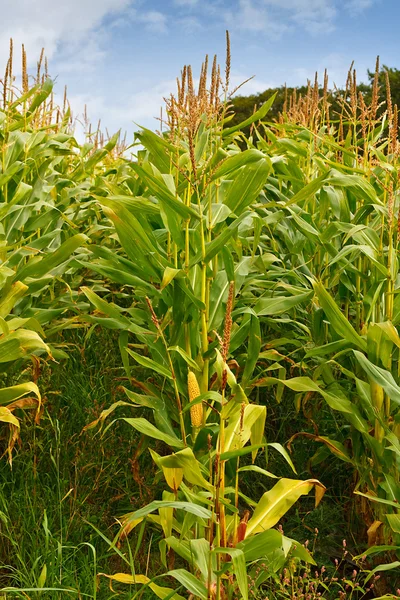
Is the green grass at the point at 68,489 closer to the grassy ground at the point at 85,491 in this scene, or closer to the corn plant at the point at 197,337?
the grassy ground at the point at 85,491

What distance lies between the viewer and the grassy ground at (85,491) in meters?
2.53

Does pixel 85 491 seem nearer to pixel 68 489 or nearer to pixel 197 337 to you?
pixel 68 489

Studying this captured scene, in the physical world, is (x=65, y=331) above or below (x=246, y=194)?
below

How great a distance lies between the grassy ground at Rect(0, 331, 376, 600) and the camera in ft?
8.30

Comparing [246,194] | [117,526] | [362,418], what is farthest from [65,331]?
[362,418]

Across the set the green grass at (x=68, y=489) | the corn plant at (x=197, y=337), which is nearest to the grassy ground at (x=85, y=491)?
the green grass at (x=68, y=489)

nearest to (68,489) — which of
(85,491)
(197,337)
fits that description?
(85,491)

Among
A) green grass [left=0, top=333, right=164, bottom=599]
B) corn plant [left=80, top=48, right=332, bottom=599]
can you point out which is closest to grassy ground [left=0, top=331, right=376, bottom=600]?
green grass [left=0, top=333, right=164, bottom=599]

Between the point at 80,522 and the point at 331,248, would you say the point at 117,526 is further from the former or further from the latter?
the point at 331,248

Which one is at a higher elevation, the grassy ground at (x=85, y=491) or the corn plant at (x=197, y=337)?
the corn plant at (x=197, y=337)

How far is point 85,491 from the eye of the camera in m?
2.96

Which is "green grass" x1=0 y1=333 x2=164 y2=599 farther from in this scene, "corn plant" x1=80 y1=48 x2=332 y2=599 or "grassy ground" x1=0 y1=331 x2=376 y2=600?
"corn plant" x1=80 y1=48 x2=332 y2=599

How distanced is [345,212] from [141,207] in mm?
1131

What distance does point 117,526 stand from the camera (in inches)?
114
